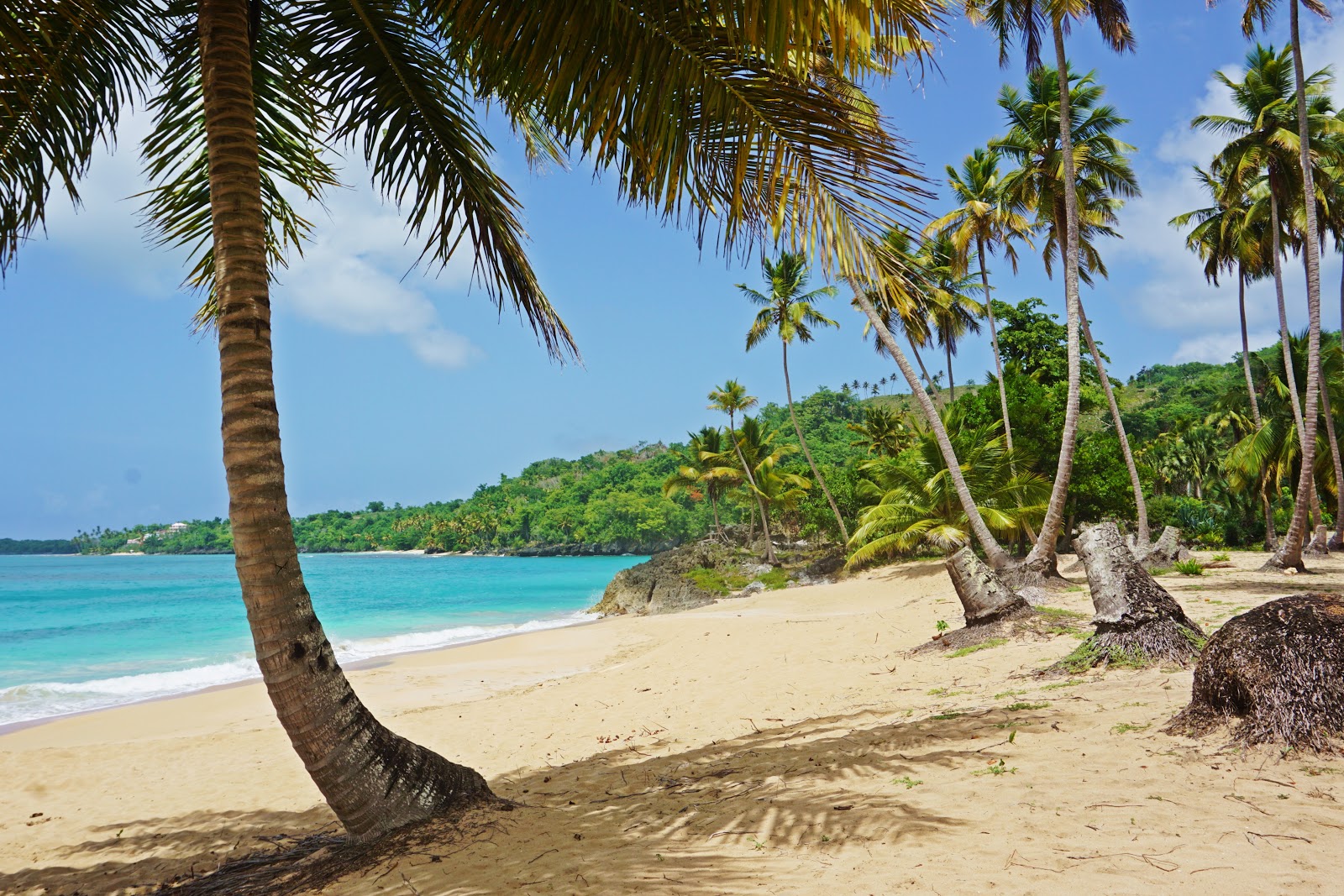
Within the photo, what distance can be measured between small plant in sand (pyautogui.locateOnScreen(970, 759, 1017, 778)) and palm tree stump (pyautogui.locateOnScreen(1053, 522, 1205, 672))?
2.65 m

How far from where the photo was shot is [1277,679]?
4.02 metres

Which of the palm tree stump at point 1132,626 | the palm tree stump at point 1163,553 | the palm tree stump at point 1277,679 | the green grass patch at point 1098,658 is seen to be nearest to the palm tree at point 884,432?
the palm tree stump at point 1163,553

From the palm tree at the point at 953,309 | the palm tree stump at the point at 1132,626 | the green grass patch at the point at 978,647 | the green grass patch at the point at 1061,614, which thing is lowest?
the green grass patch at the point at 978,647

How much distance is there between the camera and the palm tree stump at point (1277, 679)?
388cm

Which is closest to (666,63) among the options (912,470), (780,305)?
(912,470)

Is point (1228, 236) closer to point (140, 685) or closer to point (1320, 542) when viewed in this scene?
point (1320, 542)

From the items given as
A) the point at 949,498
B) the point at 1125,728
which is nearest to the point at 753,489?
the point at 949,498

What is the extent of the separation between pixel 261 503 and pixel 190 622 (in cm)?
3650

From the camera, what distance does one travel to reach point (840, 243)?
3656 millimetres

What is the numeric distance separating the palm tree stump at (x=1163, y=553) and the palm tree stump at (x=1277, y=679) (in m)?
13.2

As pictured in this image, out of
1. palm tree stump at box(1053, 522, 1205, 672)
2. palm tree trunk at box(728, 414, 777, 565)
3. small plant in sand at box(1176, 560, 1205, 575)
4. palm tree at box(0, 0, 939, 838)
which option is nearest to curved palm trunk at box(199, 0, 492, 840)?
palm tree at box(0, 0, 939, 838)

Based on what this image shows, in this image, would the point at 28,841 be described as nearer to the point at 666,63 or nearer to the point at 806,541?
the point at 666,63

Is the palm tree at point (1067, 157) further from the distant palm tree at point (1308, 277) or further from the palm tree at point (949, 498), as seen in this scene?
the palm tree at point (949, 498)

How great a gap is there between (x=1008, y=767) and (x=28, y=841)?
25.0 feet
